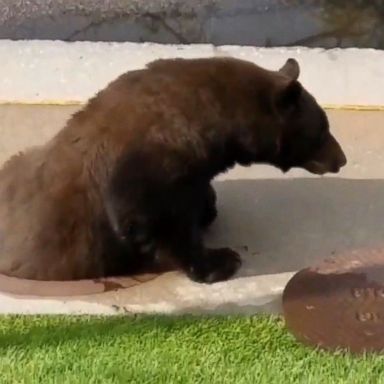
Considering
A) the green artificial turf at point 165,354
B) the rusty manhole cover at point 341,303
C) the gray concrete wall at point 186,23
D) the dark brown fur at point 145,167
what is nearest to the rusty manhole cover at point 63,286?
the dark brown fur at point 145,167

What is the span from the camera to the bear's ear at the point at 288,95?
4.82m

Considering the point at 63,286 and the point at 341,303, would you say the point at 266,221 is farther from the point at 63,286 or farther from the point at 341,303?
the point at 63,286

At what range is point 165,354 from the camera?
175 inches

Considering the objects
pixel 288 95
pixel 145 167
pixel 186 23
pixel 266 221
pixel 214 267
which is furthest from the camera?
pixel 186 23

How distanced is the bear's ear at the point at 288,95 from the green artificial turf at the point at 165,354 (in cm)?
81

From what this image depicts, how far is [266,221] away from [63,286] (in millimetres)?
949

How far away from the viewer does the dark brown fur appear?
4703 mm

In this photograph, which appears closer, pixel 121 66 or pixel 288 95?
pixel 288 95

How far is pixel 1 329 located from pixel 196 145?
38.1 inches

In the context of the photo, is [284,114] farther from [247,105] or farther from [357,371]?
[357,371]

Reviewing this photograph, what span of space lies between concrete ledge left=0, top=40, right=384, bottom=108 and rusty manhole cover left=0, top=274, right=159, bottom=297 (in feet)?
4.91

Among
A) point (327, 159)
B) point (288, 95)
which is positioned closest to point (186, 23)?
point (327, 159)

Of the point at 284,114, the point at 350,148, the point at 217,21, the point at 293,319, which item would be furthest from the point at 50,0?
the point at 293,319

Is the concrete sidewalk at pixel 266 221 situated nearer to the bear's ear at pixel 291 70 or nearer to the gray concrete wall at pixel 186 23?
the bear's ear at pixel 291 70
